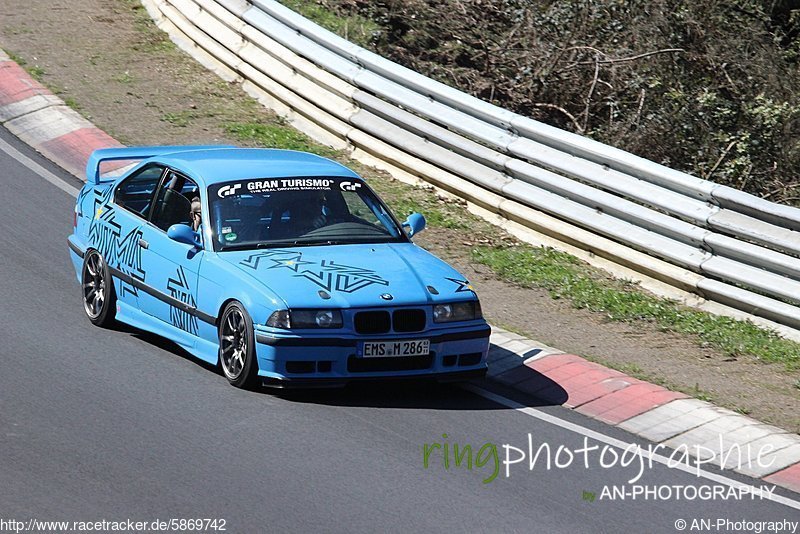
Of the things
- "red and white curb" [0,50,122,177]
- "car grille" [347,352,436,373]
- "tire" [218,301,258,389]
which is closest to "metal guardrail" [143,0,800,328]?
"red and white curb" [0,50,122,177]

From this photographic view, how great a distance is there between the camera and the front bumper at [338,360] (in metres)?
8.21

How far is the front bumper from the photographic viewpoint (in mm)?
8211

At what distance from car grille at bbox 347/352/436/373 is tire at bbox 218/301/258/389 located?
67 centimetres

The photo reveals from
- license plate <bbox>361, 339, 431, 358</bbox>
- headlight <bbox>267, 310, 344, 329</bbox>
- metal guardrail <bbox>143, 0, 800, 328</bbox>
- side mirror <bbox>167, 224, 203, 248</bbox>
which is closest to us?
headlight <bbox>267, 310, 344, 329</bbox>

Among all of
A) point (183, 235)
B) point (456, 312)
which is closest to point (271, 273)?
point (183, 235)

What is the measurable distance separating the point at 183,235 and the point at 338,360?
163 centimetres

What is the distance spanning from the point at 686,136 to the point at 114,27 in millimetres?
8377

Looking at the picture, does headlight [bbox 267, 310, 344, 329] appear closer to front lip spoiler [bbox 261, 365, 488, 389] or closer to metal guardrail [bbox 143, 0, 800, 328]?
front lip spoiler [bbox 261, 365, 488, 389]

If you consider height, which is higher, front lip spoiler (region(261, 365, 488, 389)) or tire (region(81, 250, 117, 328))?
front lip spoiler (region(261, 365, 488, 389))

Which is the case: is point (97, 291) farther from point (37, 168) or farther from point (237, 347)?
point (37, 168)

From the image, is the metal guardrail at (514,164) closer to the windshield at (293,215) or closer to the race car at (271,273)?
the race car at (271,273)

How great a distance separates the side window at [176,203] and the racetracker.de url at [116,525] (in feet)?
11.6

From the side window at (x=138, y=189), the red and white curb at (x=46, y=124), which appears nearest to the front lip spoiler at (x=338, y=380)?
the side window at (x=138, y=189)

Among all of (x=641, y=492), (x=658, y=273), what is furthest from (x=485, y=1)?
(x=641, y=492)
